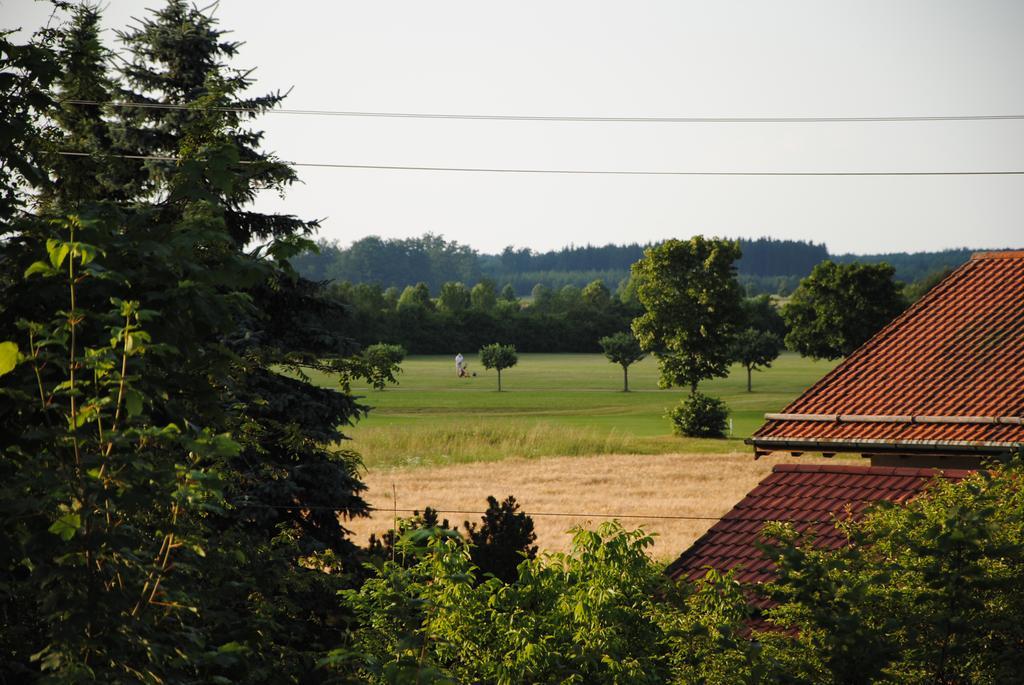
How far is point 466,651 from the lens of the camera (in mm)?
8172

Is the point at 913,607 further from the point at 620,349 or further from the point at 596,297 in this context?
the point at 596,297

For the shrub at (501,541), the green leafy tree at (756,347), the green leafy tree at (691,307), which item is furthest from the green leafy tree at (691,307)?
the shrub at (501,541)

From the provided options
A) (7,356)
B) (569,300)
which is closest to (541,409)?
(569,300)

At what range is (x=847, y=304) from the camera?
251 feet

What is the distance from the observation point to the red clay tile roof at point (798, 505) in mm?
12078

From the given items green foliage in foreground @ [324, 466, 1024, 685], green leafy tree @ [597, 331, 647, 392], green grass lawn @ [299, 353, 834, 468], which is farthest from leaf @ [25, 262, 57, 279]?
green leafy tree @ [597, 331, 647, 392]

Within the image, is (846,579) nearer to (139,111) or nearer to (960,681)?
(960,681)

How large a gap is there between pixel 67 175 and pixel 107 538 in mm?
2710

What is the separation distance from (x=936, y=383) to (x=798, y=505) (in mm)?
3135

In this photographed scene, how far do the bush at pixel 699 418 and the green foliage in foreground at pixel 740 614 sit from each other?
48235mm

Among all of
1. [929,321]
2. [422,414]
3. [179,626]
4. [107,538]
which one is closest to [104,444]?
[107,538]

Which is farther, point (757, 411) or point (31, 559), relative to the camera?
point (757, 411)

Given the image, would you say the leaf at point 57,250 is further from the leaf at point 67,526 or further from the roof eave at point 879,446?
the roof eave at point 879,446

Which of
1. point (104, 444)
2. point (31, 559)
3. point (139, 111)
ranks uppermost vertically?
point (139, 111)
